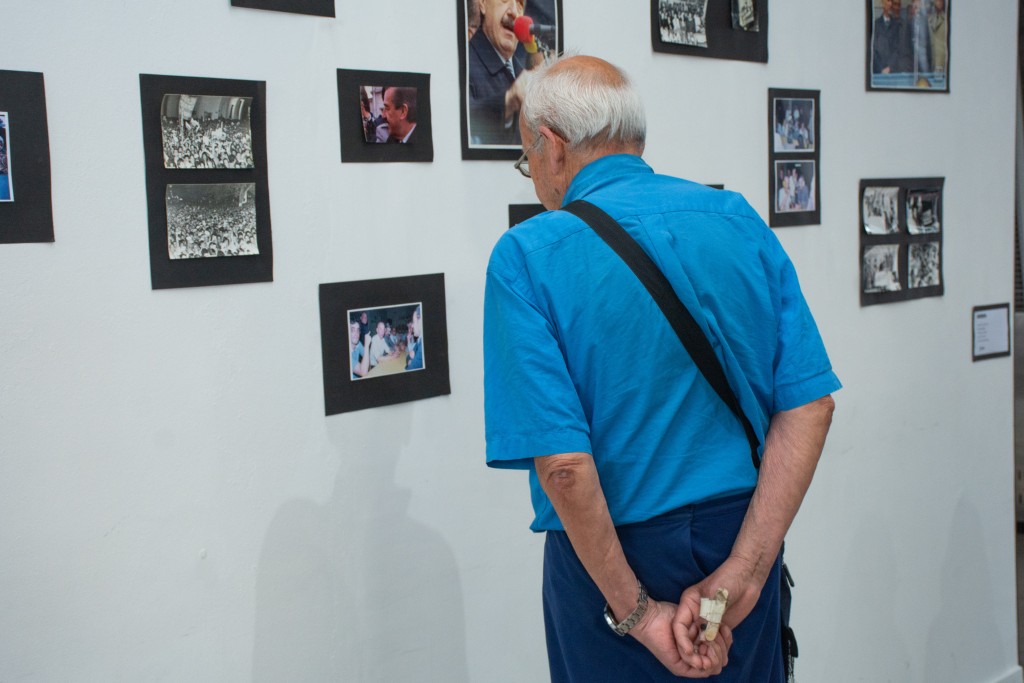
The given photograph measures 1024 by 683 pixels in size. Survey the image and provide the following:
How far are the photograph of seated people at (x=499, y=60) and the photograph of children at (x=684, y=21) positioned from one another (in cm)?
31

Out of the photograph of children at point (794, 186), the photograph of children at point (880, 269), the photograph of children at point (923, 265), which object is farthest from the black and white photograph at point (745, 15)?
the photograph of children at point (923, 265)

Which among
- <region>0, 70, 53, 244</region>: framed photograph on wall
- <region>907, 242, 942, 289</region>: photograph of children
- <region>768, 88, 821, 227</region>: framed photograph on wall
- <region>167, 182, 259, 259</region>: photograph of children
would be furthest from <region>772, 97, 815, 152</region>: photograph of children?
<region>0, 70, 53, 244</region>: framed photograph on wall

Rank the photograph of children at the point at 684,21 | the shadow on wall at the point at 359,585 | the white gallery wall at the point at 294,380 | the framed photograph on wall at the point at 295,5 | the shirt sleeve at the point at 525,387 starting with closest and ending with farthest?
the shirt sleeve at the point at 525,387 → the white gallery wall at the point at 294,380 → the framed photograph on wall at the point at 295,5 → the shadow on wall at the point at 359,585 → the photograph of children at the point at 684,21

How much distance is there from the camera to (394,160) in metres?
1.78

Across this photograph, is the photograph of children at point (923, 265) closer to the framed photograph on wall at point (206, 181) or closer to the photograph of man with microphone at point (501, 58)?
the photograph of man with microphone at point (501, 58)

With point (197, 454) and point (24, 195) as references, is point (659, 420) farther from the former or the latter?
point (24, 195)

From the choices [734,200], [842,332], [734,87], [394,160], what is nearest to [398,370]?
[394,160]

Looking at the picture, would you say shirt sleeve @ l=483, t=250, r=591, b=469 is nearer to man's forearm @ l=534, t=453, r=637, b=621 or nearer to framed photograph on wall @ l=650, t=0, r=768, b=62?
man's forearm @ l=534, t=453, r=637, b=621

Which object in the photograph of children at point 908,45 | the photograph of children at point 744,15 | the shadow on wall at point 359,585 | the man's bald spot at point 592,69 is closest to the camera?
the man's bald spot at point 592,69

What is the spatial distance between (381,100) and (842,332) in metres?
1.40

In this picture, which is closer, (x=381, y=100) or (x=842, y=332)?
(x=381, y=100)

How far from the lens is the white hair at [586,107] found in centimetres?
132

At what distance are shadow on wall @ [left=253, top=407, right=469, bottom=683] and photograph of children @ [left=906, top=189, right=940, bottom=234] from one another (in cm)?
160

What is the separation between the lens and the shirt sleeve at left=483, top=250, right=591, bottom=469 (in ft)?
4.02
